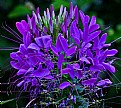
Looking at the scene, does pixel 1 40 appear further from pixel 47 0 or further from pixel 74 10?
pixel 74 10

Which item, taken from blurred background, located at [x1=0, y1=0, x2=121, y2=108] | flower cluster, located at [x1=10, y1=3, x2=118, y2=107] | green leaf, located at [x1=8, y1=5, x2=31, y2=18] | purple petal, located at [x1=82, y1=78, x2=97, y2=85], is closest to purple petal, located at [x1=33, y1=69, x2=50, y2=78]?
flower cluster, located at [x1=10, y1=3, x2=118, y2=107]

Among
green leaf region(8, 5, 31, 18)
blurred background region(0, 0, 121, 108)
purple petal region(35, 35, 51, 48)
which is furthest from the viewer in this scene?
green leaf region(8, 5, 31, 18)

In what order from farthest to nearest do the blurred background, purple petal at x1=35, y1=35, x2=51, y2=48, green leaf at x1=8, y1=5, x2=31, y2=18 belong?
green leaf at x1=8, y1=5, x2=31, y2=18 < the blurred background < purple petal at x1=35, y1=35, x2=51, y2=48

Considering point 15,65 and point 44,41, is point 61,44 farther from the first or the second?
point 15,65

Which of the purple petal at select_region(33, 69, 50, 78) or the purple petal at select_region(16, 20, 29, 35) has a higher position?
the purple petal at select_region(16, 20, 29, 35)

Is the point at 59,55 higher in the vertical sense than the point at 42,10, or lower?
lower

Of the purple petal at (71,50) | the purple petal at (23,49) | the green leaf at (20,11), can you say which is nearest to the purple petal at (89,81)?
the purple petal at (71,50)

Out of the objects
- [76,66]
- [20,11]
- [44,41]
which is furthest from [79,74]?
[20,11]

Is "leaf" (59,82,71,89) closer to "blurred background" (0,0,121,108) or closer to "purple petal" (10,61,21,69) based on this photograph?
"purple petal" (10,61,21,69)
